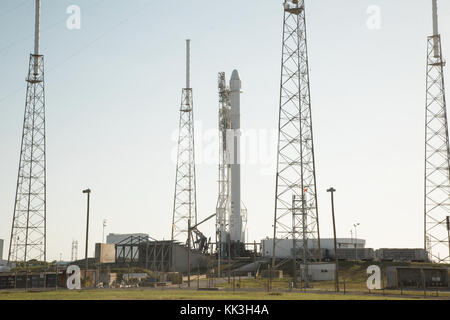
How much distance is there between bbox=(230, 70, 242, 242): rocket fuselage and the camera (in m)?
93.5

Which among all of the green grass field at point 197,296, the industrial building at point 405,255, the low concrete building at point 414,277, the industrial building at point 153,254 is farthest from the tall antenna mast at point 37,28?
the industrial building at point 405,255

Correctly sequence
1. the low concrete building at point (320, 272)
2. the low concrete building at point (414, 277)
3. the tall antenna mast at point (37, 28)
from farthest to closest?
1. the tall antenna mast at point (37, 28)
2. the low concrete building at point (320, 272)
3. the low concrete building at point (414, 277)

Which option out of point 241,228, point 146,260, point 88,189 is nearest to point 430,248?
point 241,228

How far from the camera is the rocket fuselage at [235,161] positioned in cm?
9350

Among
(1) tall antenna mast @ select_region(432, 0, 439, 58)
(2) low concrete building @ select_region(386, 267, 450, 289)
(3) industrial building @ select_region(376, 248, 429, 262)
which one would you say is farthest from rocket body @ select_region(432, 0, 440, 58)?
(2) low concrete building @ select_region(386, 267, 450, 289)

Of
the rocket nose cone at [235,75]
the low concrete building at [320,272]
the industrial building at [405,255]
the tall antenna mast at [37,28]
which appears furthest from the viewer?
the rocket nose cone at [235,75]

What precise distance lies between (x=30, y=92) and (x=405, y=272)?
4908cm

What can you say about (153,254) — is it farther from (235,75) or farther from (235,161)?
Result: (235,75)

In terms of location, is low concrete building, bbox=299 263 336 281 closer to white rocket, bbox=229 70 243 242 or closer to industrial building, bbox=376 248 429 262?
industrial building, bbox=376 248 429 262

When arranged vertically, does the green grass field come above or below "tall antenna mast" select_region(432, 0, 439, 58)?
below

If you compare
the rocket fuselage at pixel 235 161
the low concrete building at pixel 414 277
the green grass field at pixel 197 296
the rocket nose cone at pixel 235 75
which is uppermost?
the rocket nose cone at pixel 235 75

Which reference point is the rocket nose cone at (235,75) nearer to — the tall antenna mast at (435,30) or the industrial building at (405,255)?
the tall antenna mast at (435,30)
